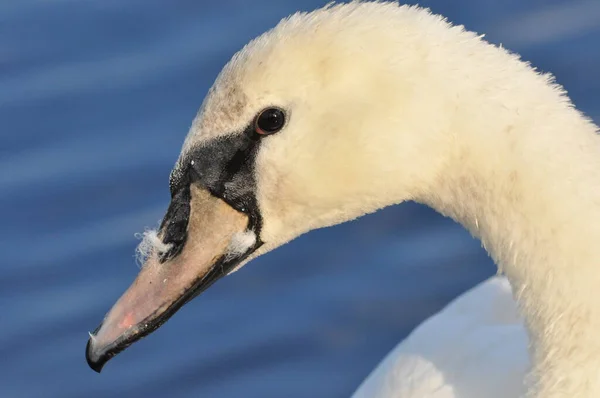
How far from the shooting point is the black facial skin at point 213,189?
443cm

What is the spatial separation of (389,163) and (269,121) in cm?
34

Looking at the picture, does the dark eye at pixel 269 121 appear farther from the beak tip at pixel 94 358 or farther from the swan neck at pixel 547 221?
the beak tip at pixel 94 358

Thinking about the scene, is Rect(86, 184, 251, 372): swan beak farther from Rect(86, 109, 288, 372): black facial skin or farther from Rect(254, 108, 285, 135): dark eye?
Rect(254, 108, 285, 135): dark eye

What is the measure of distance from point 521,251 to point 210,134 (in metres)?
0.90

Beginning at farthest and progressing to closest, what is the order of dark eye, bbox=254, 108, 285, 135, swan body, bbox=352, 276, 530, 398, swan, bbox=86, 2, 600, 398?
swan body, bbox=352, 276, 530, 398 → dark eye, bbox=254, 108, 285, 135 → swan, bbox=86, 2, 600, 398

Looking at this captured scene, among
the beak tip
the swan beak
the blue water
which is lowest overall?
the beak tip

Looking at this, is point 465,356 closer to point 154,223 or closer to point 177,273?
point 177,273

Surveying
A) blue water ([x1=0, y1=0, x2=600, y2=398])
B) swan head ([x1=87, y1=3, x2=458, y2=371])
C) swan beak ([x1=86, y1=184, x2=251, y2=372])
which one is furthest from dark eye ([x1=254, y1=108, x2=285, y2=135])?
blue water ([x1=0, y1=0, x2=600, y2=398])

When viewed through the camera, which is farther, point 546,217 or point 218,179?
point 218,179

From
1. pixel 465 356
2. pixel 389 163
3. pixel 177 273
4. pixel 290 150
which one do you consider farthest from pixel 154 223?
pixel 389 163

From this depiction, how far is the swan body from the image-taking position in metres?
5.11

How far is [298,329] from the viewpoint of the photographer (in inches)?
276

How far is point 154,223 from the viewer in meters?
7.25

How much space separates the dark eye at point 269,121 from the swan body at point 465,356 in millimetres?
1097
